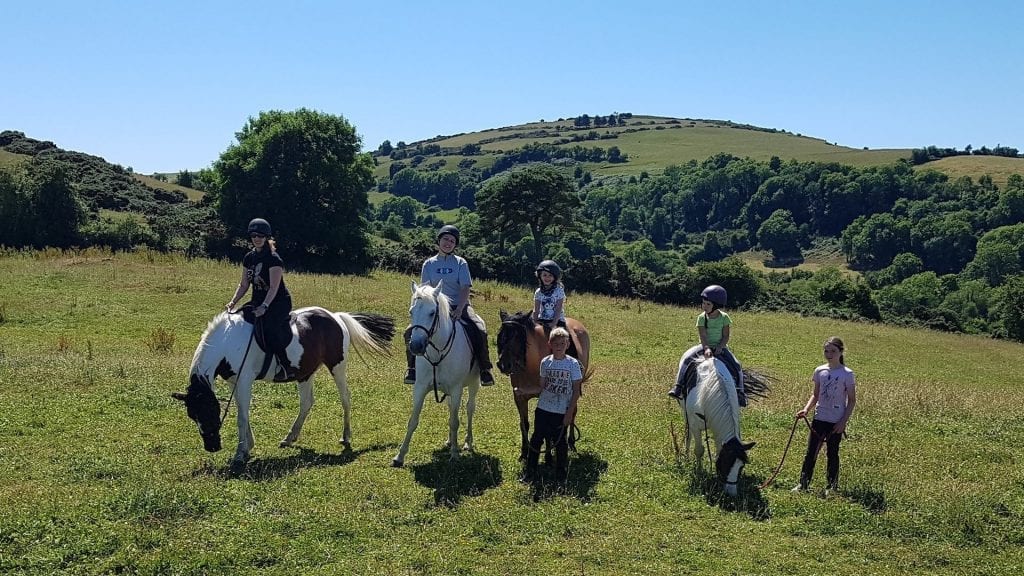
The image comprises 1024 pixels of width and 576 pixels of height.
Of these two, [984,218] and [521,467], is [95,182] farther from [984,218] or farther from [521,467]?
[984,218]

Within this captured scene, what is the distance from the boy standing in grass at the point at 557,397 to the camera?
8.30 m

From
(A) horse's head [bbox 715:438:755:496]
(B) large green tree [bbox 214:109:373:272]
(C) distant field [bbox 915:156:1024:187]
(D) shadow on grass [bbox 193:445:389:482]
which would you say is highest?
(C) distant field [bbox 915:156:1024:187]

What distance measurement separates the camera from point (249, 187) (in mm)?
42656

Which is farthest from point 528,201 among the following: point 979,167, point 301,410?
point 979,167

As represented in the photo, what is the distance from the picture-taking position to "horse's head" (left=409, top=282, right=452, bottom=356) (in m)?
8.33

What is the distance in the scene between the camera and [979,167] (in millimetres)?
128250

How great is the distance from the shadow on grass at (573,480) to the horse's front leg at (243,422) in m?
3.74

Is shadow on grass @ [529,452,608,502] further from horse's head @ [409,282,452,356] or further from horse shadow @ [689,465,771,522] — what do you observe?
horse's head @ [409,282,452,356]

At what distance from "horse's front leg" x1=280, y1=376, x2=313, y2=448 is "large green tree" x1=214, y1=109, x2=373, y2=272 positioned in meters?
31.4

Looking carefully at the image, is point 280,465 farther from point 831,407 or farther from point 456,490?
point 831,407

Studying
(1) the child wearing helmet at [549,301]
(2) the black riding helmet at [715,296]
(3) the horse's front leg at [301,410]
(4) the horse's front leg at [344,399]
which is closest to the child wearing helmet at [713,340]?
(2) the black riding helmet at [715,296]

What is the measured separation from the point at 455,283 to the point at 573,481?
10.3 ft

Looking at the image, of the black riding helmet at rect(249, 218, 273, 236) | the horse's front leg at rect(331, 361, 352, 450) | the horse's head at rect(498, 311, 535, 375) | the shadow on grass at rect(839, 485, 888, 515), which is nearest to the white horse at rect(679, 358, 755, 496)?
the shadow on grass at rect(839, 485, 888, 515)

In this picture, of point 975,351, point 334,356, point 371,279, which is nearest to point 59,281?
point 371,279
